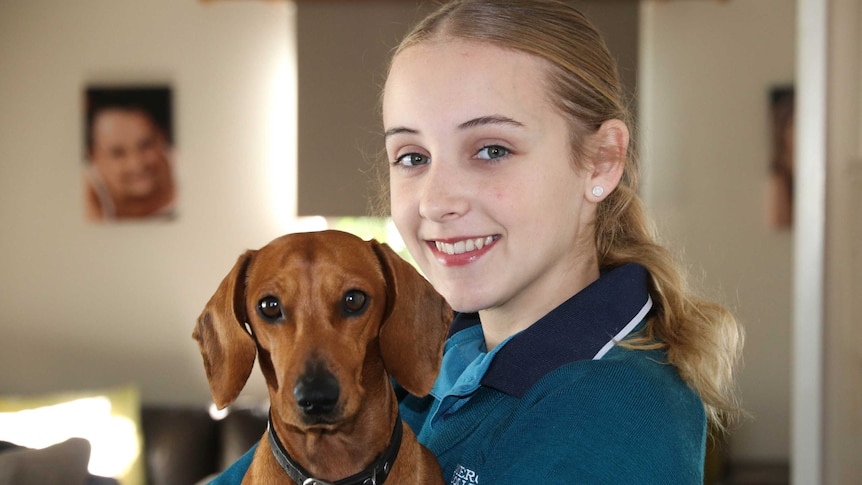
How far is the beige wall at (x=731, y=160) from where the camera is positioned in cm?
441

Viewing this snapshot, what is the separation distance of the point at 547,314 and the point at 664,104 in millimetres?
3650

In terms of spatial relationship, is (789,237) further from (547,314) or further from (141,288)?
(547,314)

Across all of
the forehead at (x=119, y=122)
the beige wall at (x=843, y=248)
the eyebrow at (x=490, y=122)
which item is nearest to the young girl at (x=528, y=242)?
the eyebrow at (x=490, y=122)

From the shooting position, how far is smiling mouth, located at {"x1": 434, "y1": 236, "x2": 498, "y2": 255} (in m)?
1.14

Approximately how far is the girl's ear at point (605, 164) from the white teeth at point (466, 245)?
169 mm

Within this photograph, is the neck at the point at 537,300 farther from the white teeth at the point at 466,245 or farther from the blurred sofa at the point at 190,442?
the blurred sofa at the point at 190,442

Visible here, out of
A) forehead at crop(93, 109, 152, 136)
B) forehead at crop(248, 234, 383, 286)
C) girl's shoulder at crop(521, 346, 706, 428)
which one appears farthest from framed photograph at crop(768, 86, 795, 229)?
forehead at crop(248, 234, 383, 286)

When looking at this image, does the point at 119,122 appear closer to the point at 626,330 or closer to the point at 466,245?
the point at 466,245

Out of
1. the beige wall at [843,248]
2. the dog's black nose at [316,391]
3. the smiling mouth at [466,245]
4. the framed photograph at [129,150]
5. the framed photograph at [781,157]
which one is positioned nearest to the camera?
the dog's black nose at [316,391]

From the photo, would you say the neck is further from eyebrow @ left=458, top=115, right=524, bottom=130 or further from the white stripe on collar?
eyebrow @ left=458, top=115, right=524, bottom=130

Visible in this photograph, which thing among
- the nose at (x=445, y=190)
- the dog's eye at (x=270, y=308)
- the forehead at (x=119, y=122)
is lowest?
the dog's eye at (x=270, y=308)

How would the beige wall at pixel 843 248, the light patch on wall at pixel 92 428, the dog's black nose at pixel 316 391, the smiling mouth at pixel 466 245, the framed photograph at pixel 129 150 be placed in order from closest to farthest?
→ the dog's black nose at pixel 316 391, the smiling mouth at pixel 466 245, the beige wall at pixel 843 248, the light patch on wall at pixel 92 428, the framed photograph at pixel 129 150

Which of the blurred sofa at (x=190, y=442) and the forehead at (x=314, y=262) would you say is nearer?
the forehead at (x=314, y=262)

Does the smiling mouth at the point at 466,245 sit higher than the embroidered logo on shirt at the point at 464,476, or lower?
higher
